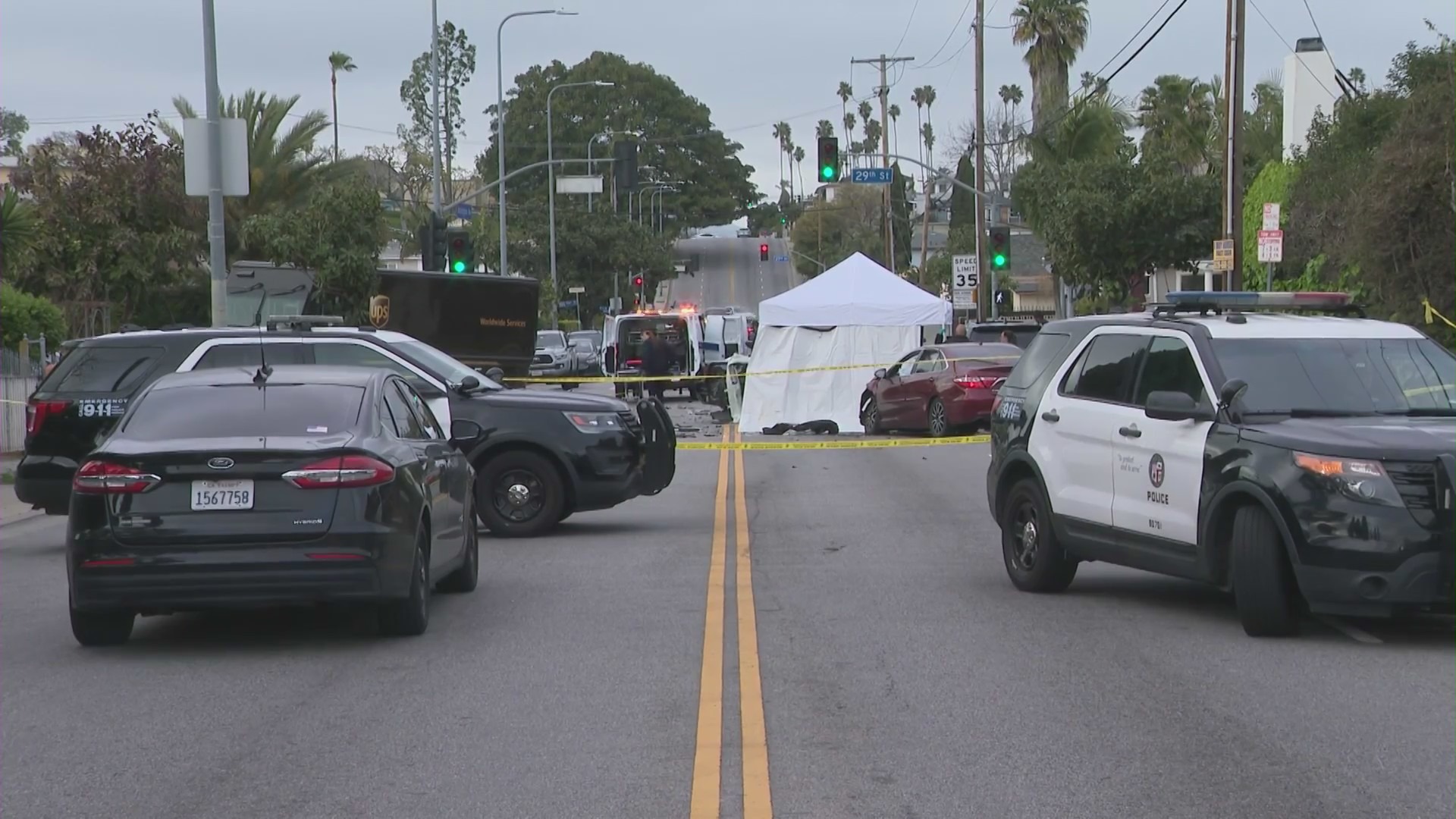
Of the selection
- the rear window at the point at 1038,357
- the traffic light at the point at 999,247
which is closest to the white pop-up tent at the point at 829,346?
the traffic light at the point at 999,247

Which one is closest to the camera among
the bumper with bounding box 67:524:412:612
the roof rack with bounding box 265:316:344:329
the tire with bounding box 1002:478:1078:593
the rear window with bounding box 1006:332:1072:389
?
the bumper with bounding box 67:524:412:612

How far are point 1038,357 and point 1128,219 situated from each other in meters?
32.2

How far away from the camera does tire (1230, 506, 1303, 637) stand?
9.27 metres

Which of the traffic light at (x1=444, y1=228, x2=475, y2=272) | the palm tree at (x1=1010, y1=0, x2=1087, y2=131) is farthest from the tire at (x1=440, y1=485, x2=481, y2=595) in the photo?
the palm tree at (x1=1010, y1=0, x2=1087, y2=131)

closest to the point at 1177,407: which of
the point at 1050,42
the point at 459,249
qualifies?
the point at 459,249

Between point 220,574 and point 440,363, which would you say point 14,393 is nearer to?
point 440,363

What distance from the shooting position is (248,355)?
47.5 feet

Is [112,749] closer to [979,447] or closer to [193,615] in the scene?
[193,615]

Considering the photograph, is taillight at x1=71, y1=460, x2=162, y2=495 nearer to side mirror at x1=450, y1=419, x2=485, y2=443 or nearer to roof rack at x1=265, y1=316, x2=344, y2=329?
side mirror at x1=450, y1=419, x2=485, y2=443

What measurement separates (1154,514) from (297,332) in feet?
25.1

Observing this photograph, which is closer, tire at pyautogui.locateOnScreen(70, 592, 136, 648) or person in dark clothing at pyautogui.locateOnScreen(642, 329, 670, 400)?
tire at pyautogui.locateOnScreen(70, 592, 136, 648)

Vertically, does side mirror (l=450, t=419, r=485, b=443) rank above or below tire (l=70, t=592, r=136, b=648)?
above

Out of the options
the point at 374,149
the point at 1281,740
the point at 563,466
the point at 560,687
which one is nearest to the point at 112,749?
the point at 560,687

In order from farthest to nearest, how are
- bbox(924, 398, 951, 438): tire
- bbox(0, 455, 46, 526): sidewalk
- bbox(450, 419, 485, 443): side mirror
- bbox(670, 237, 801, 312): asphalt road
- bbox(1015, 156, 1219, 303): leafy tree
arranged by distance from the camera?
bbox(670, 237, 801, 312): asphalt road < bbox(1015, 156, 1219, 303): leafy tree < bbox(924, 398, 951, 438): tire < bbox(0, 455, 46, 526): sidewalk < bbox(450, 419, 485, 443): side mirror
